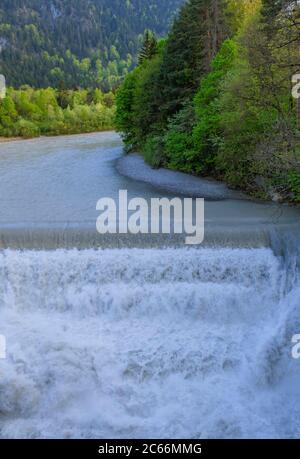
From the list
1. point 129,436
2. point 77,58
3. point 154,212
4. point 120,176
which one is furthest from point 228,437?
point 77,58

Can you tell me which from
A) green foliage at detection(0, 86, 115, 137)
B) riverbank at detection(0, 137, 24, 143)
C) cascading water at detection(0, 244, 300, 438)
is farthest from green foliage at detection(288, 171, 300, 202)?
green foliage at detection(0, 86, 115, 137)

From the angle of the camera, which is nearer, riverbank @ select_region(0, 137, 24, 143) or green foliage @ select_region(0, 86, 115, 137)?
riverbank @ select_region(0, 137, 24, 143)

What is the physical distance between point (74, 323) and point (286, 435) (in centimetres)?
466

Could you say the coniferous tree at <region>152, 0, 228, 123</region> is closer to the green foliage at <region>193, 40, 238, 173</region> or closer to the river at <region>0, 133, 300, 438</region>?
the green foliage at <region>193, 40, 238, 173</region>

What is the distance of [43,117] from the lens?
57031 mm

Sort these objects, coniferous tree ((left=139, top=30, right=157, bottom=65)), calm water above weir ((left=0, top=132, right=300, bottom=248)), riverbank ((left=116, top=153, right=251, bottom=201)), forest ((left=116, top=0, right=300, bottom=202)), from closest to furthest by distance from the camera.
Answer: calm water above weir ((left=0, top=132, right=300, bottom=248))
forest ((left=116, top=0, right=300, bottom=202))
riverbank ((left=116, top=153, right=251, bottom=201))
coniferous tree ((left=139, top=30, right=157, bottom=65))

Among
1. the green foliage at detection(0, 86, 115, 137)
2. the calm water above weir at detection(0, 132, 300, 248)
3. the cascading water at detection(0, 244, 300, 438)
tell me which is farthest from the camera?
the green foliage at detection(0, 86, 115, 137)

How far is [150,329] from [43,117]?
174 feet

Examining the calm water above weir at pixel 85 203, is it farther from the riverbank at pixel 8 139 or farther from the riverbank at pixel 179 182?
the riverbank at pixel 8 139

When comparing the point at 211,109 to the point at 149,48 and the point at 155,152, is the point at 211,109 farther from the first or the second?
the point at 149,48

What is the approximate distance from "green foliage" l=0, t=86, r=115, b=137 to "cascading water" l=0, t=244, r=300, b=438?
44314mm

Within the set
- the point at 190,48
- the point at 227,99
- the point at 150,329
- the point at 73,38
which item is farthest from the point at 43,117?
the point at 73,38

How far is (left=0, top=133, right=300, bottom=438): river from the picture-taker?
7.01 meters

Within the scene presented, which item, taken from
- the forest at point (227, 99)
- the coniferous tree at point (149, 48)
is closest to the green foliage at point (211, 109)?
the forest at point (227, 99)
